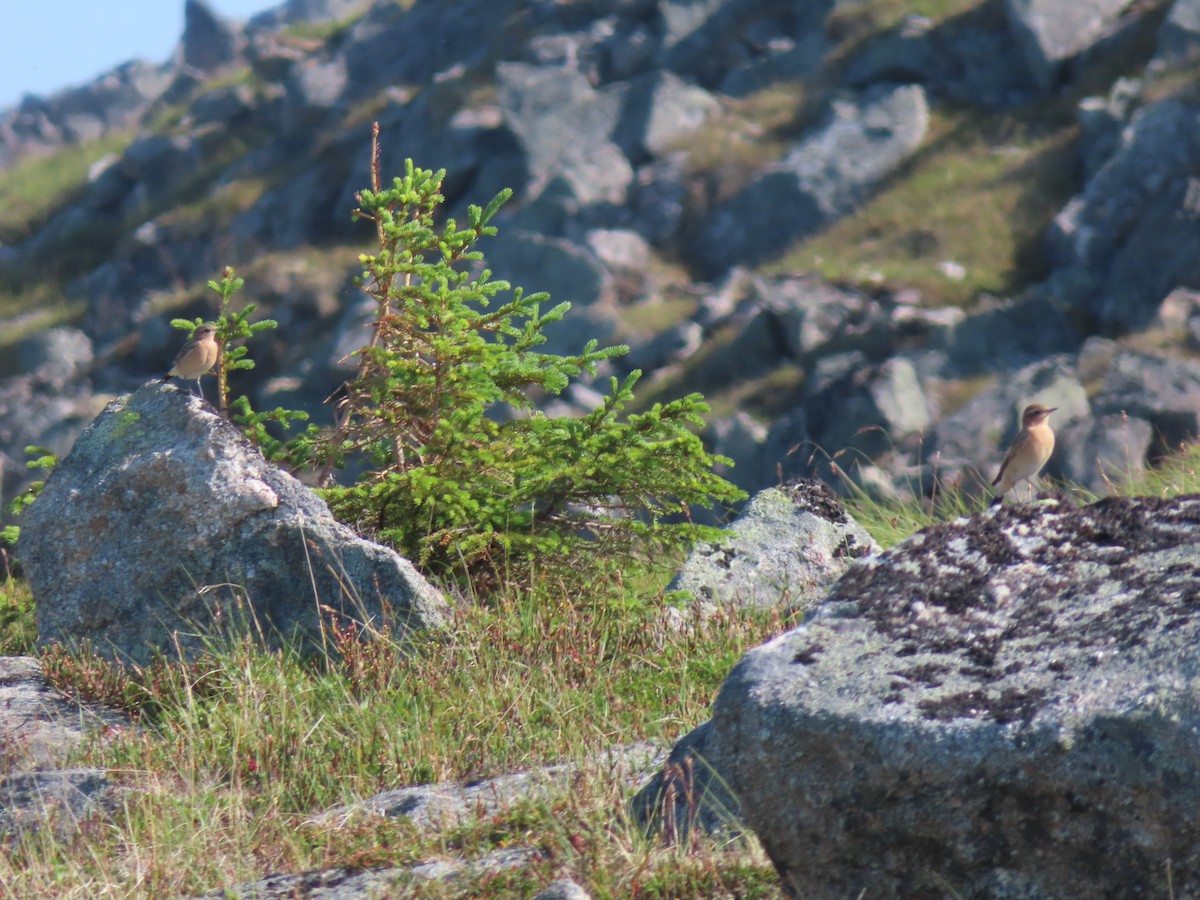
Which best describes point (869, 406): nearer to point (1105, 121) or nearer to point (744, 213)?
point (1105, 121)

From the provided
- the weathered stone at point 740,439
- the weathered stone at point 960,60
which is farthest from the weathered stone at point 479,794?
the weathered stone at point 960,60

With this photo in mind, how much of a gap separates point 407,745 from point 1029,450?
390cm

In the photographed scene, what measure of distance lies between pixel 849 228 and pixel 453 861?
39.1 metres

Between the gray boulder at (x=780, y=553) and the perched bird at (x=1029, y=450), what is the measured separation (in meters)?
0.87

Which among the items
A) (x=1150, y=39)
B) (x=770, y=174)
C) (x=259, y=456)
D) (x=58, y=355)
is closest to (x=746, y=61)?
(x=770, y=174)

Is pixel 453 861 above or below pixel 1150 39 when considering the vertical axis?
above

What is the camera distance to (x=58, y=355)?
49188mm

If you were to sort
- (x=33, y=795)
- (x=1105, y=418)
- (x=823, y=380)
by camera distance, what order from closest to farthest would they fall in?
(x=33, y=795) < (x=1105, y=418) < (x=823, y=380)

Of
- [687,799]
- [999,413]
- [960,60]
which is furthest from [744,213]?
[687,799]

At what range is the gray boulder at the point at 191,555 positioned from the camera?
20.3ft

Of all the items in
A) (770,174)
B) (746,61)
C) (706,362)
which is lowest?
(706,362)

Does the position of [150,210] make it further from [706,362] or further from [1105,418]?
[1105,418]

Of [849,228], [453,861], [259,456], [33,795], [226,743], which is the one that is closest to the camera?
[453,861]

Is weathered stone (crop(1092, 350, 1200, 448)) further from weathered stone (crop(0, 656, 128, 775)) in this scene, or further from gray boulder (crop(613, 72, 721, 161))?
gray boulder (crop(613, 72, 721, 161))
